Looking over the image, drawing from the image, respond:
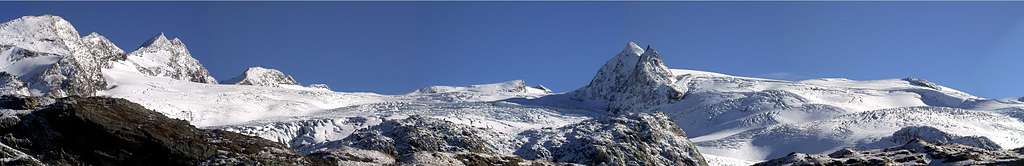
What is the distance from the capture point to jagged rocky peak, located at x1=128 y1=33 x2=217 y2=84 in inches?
4324

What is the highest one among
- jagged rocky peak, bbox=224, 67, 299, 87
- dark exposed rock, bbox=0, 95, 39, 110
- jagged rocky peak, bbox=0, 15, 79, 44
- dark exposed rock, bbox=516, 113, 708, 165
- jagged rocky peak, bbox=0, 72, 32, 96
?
jagged rocky peak, bbox=0, 15, 79, 44

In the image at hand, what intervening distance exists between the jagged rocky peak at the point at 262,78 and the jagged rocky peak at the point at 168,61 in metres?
5.01

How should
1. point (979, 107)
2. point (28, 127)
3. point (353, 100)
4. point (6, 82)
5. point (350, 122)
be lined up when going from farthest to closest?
point (353, 100) → point (979, 107) → point (6, 82) → point (350, 122) → point (28, 127)

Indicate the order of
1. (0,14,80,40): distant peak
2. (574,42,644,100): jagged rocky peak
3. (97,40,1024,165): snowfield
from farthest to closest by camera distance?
(574,42,644,100): jagged rocky peak → (0,14,80,40): distant peak → (97,40,1024,165): snowfield

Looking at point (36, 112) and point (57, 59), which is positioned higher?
point (57, 59)

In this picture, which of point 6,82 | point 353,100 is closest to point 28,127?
point 6,82

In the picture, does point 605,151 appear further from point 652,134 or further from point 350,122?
point 350,122

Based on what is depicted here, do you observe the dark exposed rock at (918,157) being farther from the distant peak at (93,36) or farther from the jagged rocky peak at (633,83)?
the distant peak at (93,36)

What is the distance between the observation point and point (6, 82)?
73.1m

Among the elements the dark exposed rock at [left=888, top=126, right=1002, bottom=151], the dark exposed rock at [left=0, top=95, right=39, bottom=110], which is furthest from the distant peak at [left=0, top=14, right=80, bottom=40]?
the dark exposed rock at [left=0, top=95, right=39, bottom=110]

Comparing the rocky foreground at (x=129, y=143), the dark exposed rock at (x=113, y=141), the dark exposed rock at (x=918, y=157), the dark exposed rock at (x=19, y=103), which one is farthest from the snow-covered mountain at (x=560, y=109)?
the dark exposed rock at (x=19, y=103)

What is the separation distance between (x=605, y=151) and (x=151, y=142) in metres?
25.1

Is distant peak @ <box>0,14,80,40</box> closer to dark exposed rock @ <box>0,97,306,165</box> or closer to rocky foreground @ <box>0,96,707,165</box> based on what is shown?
rocky foreground @ <box>0,96,707,165</box>

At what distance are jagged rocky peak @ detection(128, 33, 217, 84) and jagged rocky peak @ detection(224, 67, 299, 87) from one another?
5007 mm
